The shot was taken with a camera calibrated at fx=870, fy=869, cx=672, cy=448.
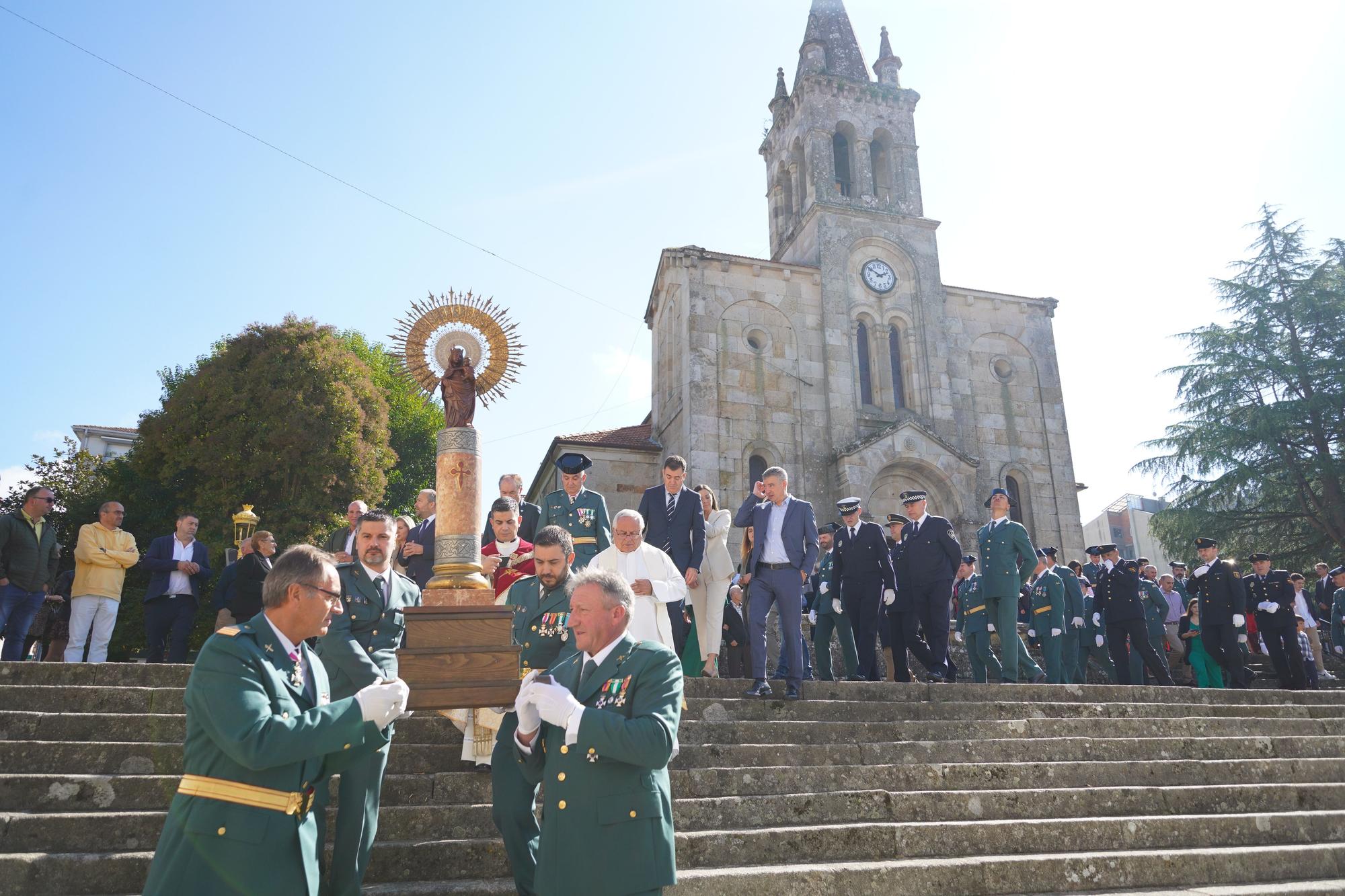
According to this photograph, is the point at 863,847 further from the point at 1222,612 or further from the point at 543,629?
the point at 1222,612

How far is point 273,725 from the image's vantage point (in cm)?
294

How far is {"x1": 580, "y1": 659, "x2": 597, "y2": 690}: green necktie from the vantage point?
11.8 ft

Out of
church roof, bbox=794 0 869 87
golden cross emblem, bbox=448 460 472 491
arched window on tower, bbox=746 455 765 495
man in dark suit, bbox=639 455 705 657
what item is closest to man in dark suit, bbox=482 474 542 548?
man in dark suit, bbox=639 455 705 657

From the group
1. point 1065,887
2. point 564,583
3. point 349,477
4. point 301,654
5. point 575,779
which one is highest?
point 349,477

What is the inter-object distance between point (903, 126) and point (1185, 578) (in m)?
18.6

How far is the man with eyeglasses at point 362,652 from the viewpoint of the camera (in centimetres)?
425

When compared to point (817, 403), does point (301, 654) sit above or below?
below

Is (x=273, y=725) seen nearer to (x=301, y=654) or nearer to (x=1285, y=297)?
(x=301, y=654)

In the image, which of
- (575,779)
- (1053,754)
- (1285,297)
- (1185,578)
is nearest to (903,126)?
(1285,297)

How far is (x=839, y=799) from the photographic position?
5914 millimetres

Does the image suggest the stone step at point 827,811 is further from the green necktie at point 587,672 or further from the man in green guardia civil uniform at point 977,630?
the man in green guardia civil uniform at point 977,630

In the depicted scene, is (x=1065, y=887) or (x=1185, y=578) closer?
(x=1065, y=887)

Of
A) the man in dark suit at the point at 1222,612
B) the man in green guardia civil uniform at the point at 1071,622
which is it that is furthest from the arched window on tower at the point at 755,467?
the man in dark suit at the point at 1222,612

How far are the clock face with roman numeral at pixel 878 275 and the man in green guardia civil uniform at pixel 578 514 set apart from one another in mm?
20222
